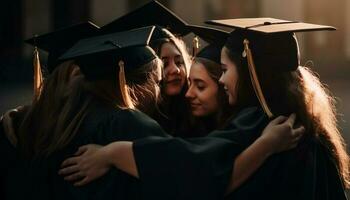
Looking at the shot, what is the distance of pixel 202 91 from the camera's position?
4.18 meters

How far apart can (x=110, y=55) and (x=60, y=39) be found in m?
0.61

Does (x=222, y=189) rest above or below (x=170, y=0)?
above

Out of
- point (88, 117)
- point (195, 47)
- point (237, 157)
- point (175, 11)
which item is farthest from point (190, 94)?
point (175, 11)

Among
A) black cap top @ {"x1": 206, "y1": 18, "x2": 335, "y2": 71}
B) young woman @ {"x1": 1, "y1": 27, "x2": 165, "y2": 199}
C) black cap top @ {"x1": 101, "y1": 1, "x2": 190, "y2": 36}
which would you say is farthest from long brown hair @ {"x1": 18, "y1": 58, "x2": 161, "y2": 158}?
black cap top @ {"x1": 101, "y1": 1, "x2": 190, "y2": 36}

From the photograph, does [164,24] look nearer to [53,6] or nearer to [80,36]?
[80,36]

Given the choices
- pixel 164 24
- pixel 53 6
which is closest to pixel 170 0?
pixel 53 6

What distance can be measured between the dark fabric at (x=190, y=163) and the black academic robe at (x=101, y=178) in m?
0.06

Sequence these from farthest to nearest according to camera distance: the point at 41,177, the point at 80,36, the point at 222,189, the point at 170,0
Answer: the point at 170,0 < the point at 80,36 < the point at 41,177 < the point at 222,189

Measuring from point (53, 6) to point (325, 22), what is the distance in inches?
310

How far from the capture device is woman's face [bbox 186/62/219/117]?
13.6 feet

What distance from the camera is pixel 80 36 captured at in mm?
4156

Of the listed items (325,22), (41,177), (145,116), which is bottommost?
(325,22)

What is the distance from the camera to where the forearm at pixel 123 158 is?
3.43 meters

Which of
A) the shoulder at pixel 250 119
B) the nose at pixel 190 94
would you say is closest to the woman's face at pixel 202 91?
the nose at pixel 190 94
